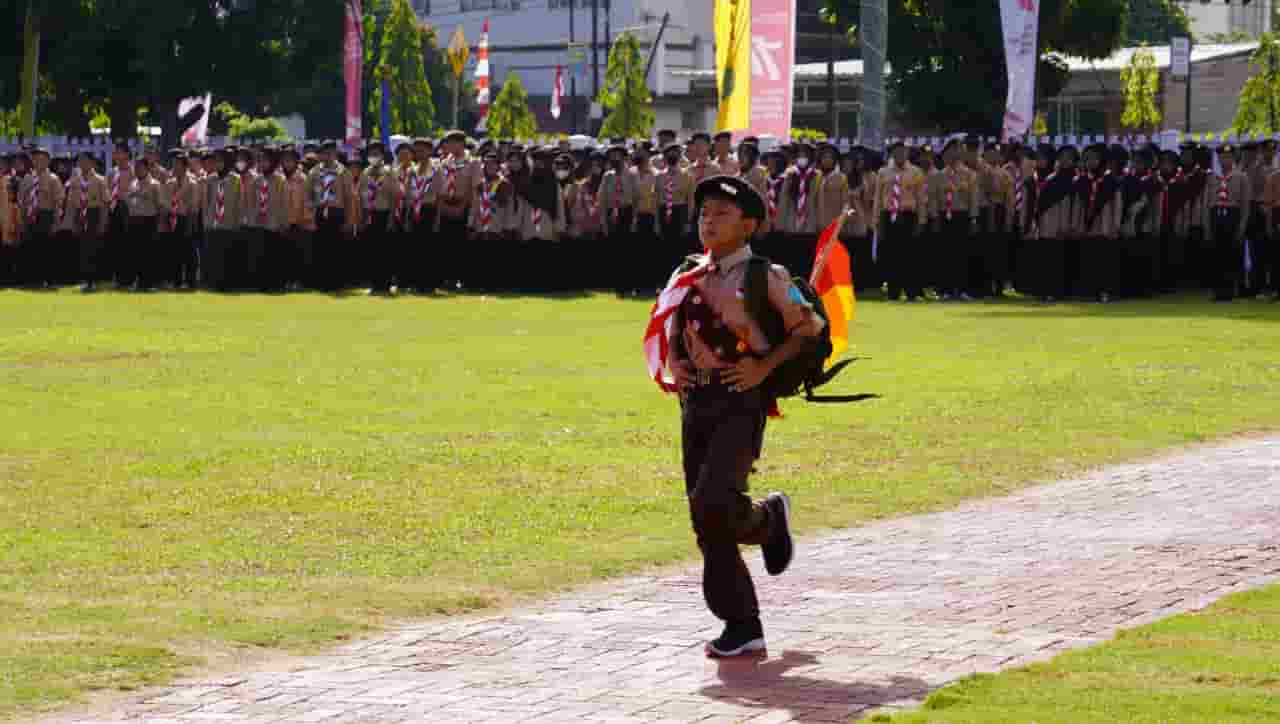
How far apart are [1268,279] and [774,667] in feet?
82.1

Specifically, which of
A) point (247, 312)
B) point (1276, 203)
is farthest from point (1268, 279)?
point (247, 312)

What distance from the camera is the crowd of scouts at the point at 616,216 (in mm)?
32250

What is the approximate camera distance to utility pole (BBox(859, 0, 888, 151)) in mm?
36469

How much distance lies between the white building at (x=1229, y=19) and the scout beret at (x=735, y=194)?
135 m

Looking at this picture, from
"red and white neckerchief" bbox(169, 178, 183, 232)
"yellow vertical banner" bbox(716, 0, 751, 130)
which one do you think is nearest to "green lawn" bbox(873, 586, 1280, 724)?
"yellow vertical banner" bbox(716, 0, 751, 130)

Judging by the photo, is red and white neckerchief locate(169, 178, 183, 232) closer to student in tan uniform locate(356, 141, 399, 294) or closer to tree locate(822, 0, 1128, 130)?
student in tan uniform locate(356, 141, 399, 294)

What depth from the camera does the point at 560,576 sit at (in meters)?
10.2

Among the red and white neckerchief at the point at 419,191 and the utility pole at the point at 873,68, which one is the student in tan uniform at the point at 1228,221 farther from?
the red and white neckerchief at the point at 419,191

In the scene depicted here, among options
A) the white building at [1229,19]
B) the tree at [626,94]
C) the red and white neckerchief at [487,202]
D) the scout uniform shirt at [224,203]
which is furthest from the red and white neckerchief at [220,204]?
the white building at [1229,19]

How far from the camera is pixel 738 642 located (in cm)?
841

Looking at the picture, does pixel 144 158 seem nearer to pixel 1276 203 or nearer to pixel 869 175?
pixel 869 175

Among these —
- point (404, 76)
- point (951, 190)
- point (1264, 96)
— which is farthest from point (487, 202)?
point (404, 76)

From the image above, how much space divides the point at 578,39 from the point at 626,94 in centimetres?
3172

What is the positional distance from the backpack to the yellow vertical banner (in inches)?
985
